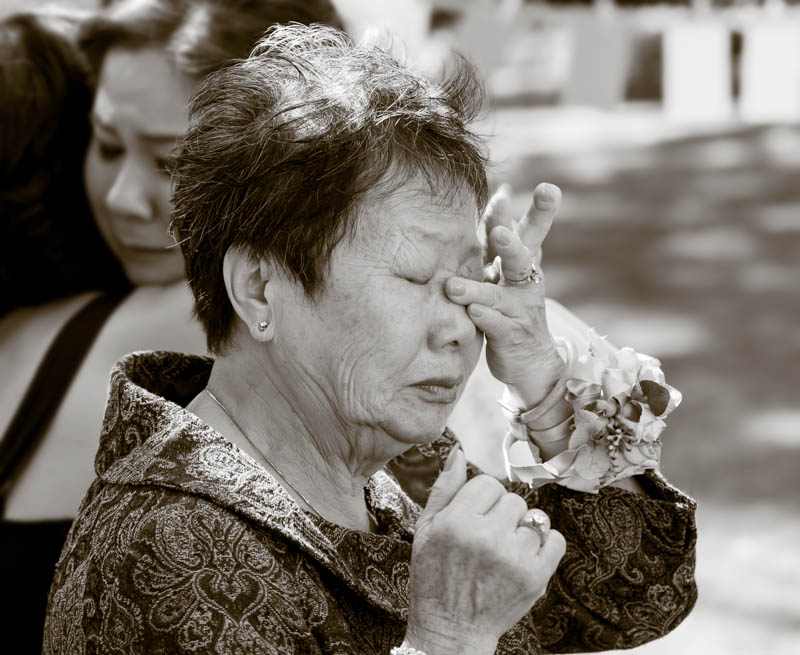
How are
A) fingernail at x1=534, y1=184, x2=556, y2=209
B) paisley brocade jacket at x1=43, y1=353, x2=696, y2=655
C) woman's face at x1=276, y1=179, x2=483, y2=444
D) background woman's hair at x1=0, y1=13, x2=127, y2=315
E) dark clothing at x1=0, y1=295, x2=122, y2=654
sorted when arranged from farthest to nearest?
background woman's hair at x1=0, y1=13, x2=127, y2=315 → dark clothing at x1=0, y1=295, x2=122, y2=654 → fingernail at x1=534, y1=184, x2=556, y2=209 → woman's face at x1=276, y1=179, x2=483, y2=444 → paisley brocade jacket at x1=43, y1=353, x2=696, y2=655

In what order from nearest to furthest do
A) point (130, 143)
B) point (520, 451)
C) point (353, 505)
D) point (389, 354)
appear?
point (389, 354), point (353, 505), point (520, 451), point (130, 143)

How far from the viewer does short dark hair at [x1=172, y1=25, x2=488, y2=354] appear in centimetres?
195

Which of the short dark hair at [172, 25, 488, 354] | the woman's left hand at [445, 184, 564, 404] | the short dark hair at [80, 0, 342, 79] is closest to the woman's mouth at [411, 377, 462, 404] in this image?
the woman's left hand at [445, 184, 564, 404]

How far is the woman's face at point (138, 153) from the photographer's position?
3.06 meters

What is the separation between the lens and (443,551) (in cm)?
180

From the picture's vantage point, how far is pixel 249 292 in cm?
202

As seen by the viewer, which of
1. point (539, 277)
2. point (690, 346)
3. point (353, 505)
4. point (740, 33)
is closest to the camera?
point (353, 505)

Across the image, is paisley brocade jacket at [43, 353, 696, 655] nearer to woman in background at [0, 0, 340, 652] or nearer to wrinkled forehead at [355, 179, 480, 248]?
wrinkled forehead at [355, 179, 480, 248]

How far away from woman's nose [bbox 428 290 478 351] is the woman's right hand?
0.29 m

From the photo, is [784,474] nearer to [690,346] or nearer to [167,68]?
[690,346]

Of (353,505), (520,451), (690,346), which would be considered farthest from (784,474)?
(353,505)

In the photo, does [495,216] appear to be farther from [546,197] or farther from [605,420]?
[605,420]

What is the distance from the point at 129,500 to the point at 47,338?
1391mm

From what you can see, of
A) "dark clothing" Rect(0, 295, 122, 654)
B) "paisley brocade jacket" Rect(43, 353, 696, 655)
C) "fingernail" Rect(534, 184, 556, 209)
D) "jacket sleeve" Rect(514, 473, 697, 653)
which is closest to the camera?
"paisley brocade jacket" Rect(43, 353, 696, 655)
